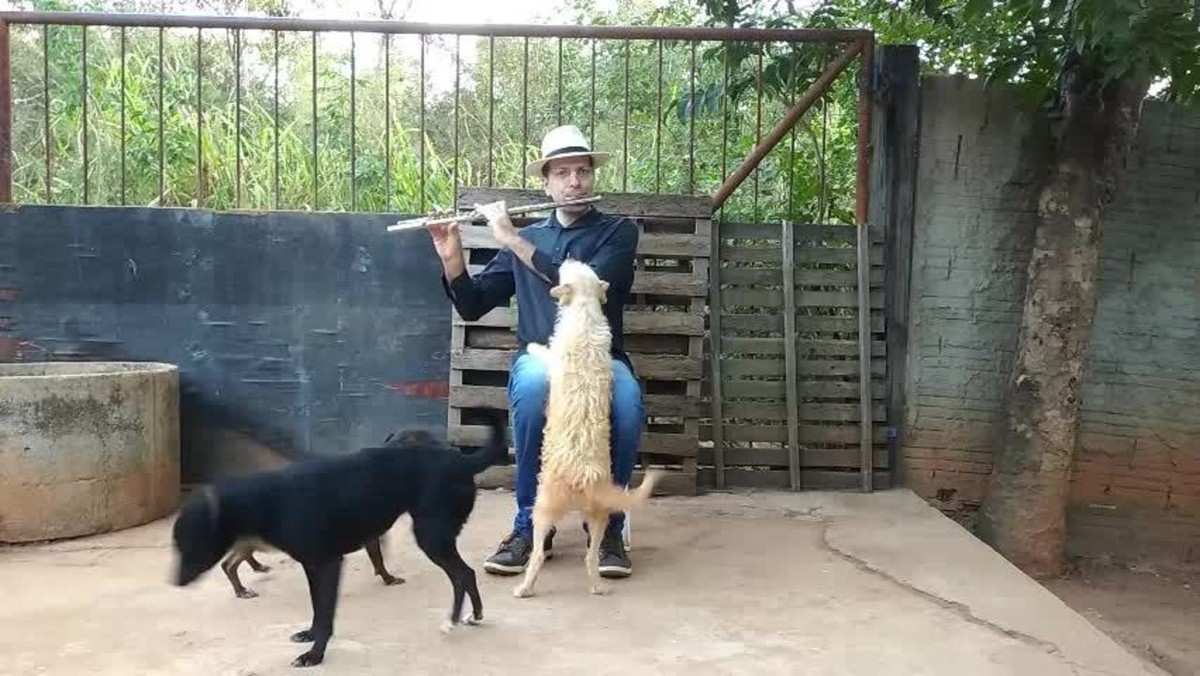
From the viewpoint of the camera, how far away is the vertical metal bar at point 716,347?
14.5 feet

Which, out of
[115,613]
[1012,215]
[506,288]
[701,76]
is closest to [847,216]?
[1012,215]

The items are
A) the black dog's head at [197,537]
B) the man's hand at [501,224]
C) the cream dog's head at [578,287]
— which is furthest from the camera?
the man's hand at [501,224]

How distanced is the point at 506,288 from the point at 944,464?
94.4 inches

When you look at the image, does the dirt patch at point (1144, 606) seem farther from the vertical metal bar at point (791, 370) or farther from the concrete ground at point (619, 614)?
the vertical metal bar at point (791, 370)

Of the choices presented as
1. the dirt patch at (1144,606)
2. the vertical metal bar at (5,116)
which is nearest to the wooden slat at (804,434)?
the dirt patch at (1144,606)

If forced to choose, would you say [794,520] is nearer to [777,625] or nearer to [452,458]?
[777,625]

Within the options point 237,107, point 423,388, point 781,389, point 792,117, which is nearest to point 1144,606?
point 781,389

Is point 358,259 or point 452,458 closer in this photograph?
point 452,458

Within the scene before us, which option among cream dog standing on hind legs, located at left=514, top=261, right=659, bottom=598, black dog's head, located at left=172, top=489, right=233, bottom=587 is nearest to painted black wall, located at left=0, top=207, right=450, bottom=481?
cream dog standing on hind legs, located at left=514, top=261, right=659, bottom=598

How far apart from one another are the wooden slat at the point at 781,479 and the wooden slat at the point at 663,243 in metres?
1.03

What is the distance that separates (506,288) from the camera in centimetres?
357

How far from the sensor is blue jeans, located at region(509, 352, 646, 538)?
316cm

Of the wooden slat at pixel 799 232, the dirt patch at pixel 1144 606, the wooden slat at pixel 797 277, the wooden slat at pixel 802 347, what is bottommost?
the dirt patch at pixel 1144 606

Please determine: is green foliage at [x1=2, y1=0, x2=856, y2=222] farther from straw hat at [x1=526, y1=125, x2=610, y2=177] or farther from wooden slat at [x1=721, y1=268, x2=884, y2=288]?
straw hat at [x1=526, y1=125, x2=610, y2=177]
